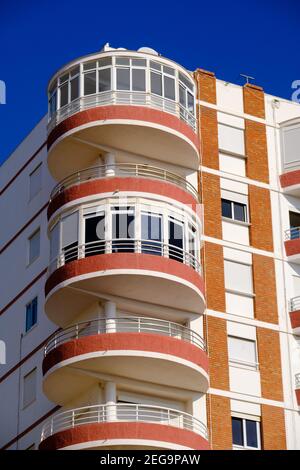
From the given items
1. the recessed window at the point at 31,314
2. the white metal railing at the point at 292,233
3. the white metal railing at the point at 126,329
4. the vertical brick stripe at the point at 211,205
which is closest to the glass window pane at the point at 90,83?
the vertical brick stripe at the point at 211,205

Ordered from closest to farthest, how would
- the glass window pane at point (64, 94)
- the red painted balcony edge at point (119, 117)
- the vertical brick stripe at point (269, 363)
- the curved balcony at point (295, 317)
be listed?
the vertical brick stripe at point (269, 363), the red painted balcony edge at point (119, 117), the curved balcony at point (295, 317), the glass window pane at point (64, 94)

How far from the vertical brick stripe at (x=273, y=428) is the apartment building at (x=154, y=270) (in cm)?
5

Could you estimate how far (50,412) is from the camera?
54.0m

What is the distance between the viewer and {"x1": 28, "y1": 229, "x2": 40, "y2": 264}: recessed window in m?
59.2

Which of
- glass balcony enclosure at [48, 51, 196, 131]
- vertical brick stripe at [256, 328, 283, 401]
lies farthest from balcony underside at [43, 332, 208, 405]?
glass balcony enclosure at [48, 51, 196, 131]

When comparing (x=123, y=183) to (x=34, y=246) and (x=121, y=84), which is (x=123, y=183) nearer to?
(x=121, y=84)

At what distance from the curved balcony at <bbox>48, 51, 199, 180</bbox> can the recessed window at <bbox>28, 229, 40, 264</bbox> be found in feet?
12.2

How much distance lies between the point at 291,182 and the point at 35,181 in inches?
435

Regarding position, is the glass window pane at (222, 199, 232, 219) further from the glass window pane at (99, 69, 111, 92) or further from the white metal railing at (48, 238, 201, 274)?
the glass window pane at (99, 69, 111, 92)

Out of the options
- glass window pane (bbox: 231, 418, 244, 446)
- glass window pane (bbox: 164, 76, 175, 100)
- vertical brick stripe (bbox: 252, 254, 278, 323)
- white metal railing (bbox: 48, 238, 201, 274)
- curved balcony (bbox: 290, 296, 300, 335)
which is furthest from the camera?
glass window pane (bbox: 164, 76, 175, 100)

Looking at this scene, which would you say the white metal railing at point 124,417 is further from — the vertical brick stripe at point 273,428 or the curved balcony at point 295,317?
the curved balcony at point 295,317

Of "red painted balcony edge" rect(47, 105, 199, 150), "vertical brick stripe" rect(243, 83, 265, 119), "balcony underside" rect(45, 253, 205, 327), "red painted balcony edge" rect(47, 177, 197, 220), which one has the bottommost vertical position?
"balcony underside" rect(45, 253, 205, 327)

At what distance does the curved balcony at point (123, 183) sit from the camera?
53375mm

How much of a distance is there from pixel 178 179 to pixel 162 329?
20.9 feet
